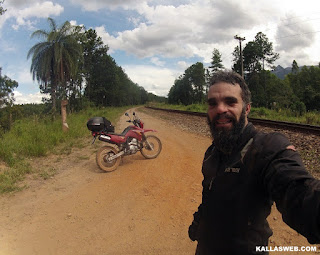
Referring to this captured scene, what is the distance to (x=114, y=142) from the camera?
5.37 meters

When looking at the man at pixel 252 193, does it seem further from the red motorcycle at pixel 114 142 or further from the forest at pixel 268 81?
the forest at pixel 268 81

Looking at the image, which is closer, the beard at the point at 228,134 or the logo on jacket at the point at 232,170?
the logo on jacket at the point at 232,170

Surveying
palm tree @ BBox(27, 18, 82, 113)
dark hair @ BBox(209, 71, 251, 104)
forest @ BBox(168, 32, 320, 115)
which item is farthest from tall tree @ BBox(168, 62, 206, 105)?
dark hair @ BBox(209, 71, 251, 104)

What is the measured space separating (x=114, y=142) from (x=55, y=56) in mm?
7015

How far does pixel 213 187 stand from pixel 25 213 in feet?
11.6

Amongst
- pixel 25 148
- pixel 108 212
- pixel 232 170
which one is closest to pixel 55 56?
pixel 25 148

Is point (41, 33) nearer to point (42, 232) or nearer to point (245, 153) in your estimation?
point (42, 232)

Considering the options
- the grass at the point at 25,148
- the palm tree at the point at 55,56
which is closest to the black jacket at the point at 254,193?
the grass at the point at 25,148

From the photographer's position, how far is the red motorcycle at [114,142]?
17.1 ft

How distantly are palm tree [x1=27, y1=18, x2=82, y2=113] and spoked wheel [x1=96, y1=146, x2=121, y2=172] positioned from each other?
686cm

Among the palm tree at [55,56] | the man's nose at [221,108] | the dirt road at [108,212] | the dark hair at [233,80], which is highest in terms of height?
the palm tree at [55,56]

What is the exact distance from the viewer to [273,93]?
4238 centimetres

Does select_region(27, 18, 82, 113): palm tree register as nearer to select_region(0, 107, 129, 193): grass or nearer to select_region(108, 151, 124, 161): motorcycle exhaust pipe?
select_region(0, 107, 129, 193): grass

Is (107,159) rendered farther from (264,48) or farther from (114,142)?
(264,48)
